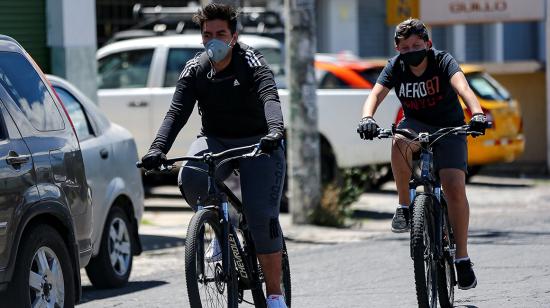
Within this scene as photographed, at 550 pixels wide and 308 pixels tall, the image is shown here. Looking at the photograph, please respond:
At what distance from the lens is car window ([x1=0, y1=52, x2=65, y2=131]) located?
708 centimetres

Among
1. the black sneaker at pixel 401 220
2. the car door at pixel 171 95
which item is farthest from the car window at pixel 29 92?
the car door at pixel 171 95

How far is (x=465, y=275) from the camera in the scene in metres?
7.73

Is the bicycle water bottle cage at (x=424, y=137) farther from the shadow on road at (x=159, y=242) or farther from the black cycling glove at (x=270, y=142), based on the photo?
the shadow on road at (x=159, y=242)

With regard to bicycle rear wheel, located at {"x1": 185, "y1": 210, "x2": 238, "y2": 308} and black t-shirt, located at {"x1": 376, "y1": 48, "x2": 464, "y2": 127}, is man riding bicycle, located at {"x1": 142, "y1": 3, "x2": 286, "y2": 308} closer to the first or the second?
bicycle rear wheel, located at {"x1": 185, "y1": 210, "x2": 238, "y2": 308}

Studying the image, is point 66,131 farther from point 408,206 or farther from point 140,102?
point 140,102

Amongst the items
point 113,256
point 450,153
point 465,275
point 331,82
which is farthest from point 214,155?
point 331,82

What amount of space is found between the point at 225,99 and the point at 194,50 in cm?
899

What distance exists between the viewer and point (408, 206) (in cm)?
779

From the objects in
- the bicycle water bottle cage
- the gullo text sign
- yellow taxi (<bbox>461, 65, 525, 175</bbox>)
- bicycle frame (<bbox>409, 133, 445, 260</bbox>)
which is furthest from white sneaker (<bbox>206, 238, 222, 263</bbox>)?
the gullo text sign

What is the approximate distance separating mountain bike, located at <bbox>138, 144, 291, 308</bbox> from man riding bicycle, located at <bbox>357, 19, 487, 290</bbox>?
4.31 ft

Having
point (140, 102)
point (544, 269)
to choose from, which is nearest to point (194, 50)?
point (140, 102)

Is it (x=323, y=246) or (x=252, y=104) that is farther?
(x=323, y=246)

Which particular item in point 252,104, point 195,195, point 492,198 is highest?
point 252,104

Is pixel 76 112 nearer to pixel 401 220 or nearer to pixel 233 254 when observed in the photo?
pixel 401 220
